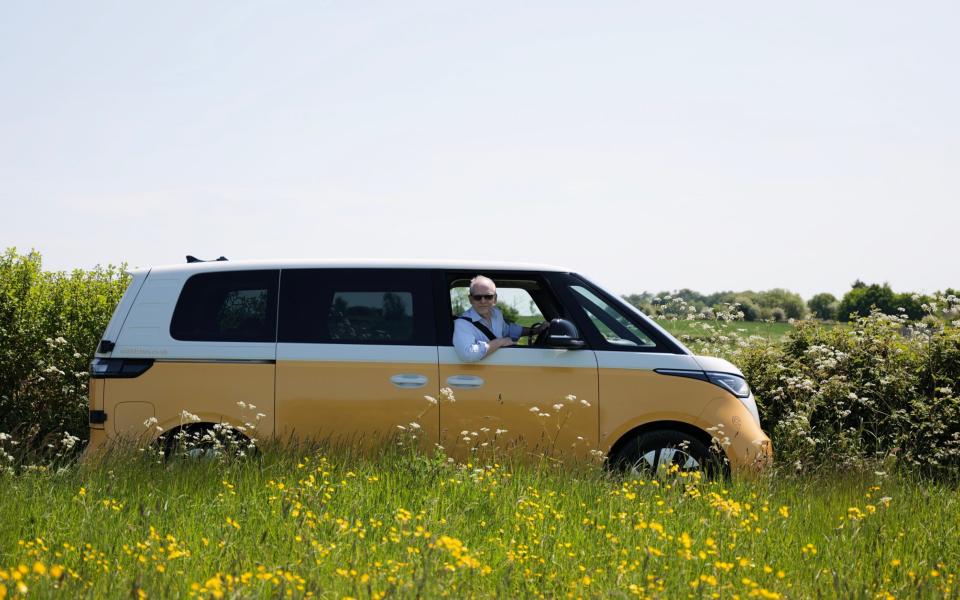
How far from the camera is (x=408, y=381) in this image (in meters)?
6.84

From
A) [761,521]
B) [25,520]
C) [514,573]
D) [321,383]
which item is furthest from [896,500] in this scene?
[25,520]

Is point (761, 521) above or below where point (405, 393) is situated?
below

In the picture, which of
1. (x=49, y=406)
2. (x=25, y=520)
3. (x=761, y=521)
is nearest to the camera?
(x=25, y=520)

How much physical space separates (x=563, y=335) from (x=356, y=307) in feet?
5.09

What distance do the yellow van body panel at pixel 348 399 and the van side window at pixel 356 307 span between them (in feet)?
0.67

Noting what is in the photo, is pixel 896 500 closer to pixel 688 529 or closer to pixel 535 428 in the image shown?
pixel 688 529

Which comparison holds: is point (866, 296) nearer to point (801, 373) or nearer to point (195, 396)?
point (801, 373)

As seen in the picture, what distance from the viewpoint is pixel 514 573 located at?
446cm

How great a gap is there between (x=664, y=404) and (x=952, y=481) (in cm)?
350

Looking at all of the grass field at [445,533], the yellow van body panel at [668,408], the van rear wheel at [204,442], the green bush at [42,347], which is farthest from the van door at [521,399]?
the green bush at [42,347]

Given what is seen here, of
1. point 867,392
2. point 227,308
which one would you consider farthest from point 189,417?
point 867,392

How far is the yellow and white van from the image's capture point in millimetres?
6832

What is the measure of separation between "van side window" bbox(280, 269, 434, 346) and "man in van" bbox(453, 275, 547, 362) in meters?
0.25

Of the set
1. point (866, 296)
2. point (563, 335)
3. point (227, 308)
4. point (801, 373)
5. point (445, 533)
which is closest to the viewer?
point (445, 533)
